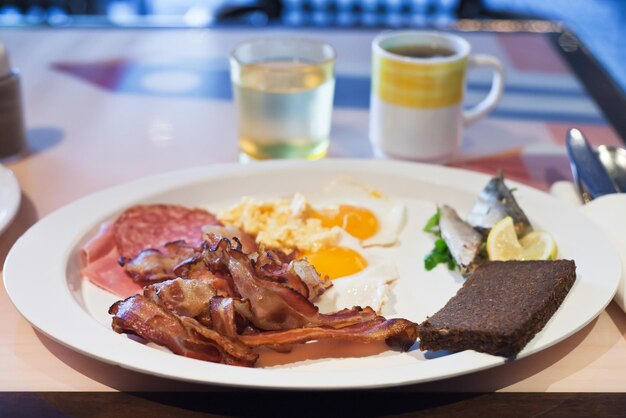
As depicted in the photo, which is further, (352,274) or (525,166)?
(525,166)

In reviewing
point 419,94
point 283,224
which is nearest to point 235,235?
point 283,224

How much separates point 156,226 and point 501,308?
2.70ft

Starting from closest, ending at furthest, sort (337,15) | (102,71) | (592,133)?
(592,133)
(102,71)
(337,15)

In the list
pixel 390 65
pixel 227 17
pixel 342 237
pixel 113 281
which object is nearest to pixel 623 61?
pixel 227 17

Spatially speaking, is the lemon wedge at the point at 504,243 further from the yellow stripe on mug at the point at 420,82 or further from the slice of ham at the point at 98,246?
the slice of ham at the point at 98,246

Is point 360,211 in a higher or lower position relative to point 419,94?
lower

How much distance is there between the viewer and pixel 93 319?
138 cm

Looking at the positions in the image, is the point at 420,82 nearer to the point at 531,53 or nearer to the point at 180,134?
the point at 180,134

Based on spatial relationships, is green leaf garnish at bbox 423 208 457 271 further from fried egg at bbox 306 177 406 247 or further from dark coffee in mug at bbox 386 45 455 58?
dark coffee in mug at bbox 386 45 455 58

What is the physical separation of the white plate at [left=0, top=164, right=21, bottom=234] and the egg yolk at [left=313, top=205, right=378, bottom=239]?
0.69 m

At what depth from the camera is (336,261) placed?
1673 millimetres

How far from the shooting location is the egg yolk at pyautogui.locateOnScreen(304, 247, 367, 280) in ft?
5.42

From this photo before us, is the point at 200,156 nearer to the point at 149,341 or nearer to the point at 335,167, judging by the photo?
the point at 335,167

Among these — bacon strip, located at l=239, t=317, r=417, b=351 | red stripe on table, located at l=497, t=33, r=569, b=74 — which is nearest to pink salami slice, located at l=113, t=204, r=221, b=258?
bacon strip, located at l=239, t=317, r=417, b=351
